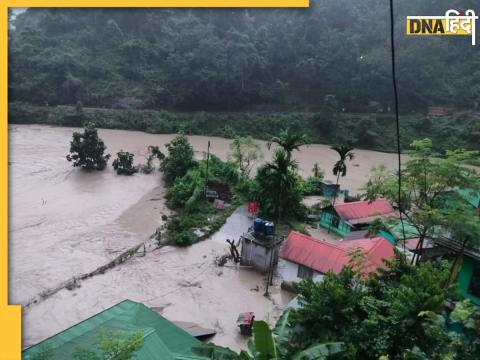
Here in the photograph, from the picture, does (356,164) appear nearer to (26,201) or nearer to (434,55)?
(434,55)

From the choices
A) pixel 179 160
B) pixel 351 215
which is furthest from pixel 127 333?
pixel 179 160

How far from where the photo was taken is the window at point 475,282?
25.2 ft

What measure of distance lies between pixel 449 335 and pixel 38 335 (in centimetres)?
854

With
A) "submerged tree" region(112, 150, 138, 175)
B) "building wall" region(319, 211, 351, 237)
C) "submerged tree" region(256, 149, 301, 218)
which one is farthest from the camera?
"submerged tree" region(112, 150, 138, 175)

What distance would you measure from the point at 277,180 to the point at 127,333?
9948mm

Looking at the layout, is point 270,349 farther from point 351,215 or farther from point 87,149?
point 87,149

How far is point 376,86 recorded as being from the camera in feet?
115

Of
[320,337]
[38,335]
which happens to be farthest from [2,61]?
[38,335]

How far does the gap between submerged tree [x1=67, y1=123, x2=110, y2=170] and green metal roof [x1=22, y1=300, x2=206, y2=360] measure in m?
14.4

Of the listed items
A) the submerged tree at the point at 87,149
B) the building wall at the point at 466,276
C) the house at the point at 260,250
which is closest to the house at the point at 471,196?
the building wall at the point at 466,276

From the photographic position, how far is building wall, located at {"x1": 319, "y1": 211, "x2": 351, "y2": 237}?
46.9ft

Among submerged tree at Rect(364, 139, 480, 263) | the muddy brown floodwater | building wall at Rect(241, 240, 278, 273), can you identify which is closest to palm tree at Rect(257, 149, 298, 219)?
the muddy brown floodwater

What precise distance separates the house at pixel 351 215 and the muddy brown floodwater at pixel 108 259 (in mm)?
3184

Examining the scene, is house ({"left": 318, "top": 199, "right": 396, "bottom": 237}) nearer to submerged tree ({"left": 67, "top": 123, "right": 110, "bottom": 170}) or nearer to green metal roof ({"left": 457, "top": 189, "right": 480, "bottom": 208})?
green metal roof ({"left": 457, "top": 189, "right": 480, "bottom": 208})
